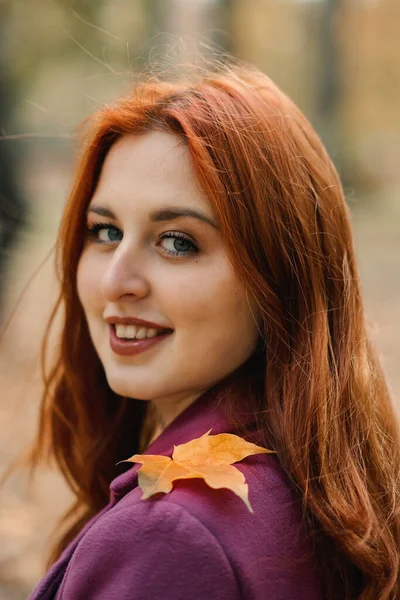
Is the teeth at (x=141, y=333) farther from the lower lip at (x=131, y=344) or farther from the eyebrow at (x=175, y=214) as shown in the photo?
the eyebrow at (x=175, y=214)

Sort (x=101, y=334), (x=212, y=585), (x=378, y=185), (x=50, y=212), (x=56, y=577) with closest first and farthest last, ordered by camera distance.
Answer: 1. (x=212, y=585)
2. (x=56, y=577)
3. (x=101, y=334)
4. (x=50, y=212)
5. (x=378, y=185)

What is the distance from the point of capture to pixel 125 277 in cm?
183

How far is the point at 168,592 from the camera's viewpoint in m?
1.43

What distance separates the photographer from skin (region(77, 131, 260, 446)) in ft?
5.93

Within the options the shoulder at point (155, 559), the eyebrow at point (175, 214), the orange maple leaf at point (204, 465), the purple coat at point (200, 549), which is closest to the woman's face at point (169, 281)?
the eyebrow at point (175, 214)

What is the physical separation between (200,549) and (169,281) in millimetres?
660

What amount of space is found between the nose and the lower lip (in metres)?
0.12

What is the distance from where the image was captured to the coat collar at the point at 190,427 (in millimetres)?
1787

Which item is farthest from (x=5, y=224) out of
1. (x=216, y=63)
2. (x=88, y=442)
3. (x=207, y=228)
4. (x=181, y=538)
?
(x=181, y=538)

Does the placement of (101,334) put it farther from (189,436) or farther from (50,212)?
(50,212)

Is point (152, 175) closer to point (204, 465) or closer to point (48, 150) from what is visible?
point (204, 465)

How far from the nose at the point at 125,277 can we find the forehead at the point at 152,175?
0.43 ft

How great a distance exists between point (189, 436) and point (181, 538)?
1.36 ft

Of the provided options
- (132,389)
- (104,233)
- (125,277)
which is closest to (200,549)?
(132,389)
